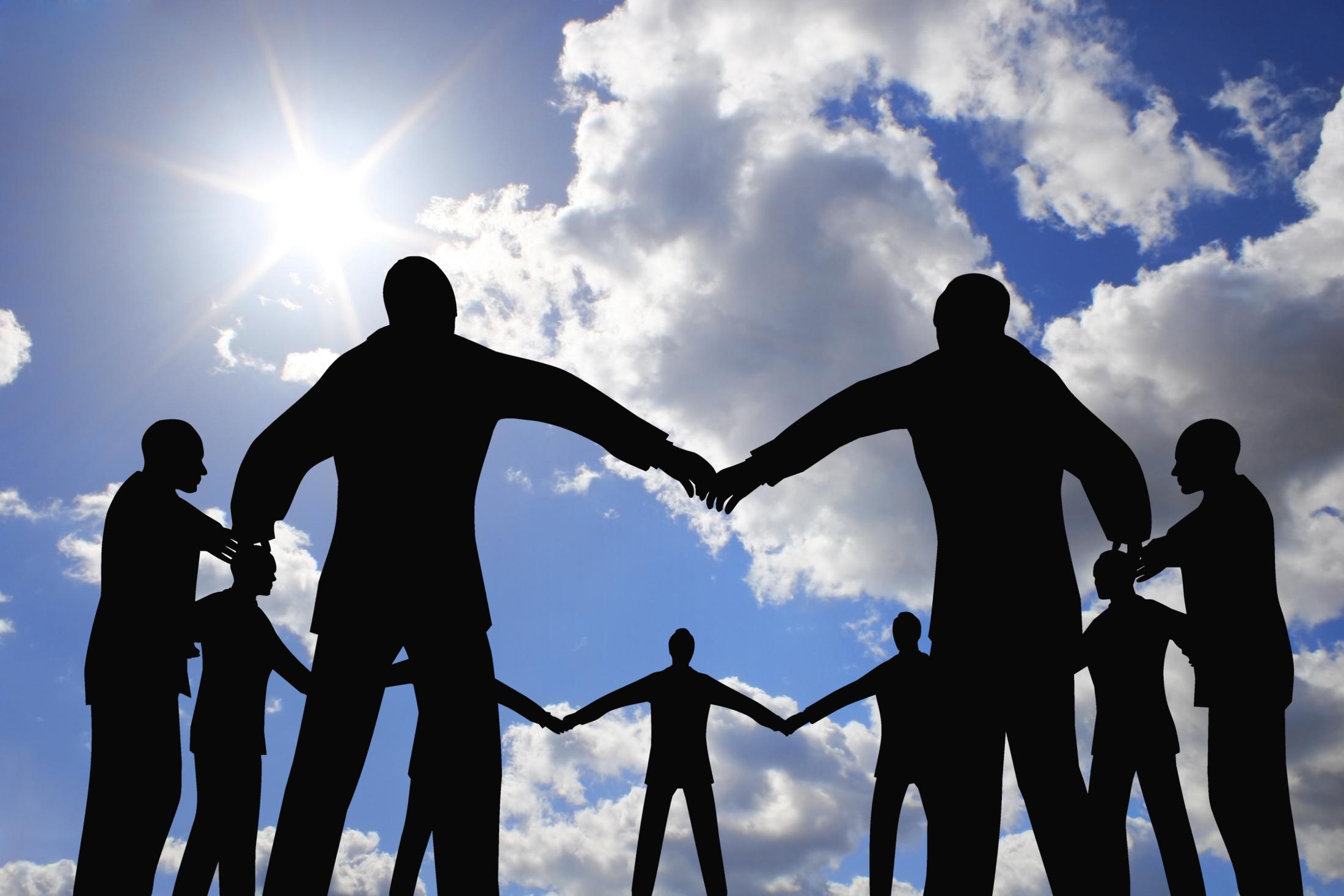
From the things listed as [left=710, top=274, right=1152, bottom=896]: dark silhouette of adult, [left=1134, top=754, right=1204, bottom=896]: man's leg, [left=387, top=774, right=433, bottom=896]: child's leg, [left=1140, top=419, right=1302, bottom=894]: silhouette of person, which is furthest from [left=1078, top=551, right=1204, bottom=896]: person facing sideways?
[left=387, top=774, right=433, bottom=896]: child's leg

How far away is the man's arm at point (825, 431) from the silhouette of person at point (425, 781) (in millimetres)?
1708

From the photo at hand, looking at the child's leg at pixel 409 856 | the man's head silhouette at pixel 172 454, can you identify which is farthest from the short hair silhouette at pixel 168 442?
the child's leg at pixel 409 856

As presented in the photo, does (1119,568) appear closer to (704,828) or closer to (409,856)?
(704,828)

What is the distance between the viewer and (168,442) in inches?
249

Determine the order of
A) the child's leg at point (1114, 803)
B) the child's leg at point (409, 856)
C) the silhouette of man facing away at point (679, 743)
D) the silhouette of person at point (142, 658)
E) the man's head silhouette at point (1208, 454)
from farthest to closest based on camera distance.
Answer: the silhouette of man facing away at point (679, 743) → the child's leg at point (409, 856) → the child's leg at point (1114, 803) → the man's head silhouette at point (1208, 454) → the silhouette of person at point (142, 658)

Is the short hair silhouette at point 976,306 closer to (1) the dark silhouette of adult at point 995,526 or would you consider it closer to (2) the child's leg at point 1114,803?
(1) the dark silhouette of adult at point 995,526

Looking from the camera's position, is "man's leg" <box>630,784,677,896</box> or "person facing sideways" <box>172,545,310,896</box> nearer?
"person facing sideways" <box>172,545,310,896</box>

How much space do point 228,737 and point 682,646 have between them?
3683 mm

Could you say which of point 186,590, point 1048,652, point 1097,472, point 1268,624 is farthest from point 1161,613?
point 186,590

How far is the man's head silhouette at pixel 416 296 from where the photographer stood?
493cm

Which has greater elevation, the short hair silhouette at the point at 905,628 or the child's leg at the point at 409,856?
the short hair silhouette at the point at 905,628

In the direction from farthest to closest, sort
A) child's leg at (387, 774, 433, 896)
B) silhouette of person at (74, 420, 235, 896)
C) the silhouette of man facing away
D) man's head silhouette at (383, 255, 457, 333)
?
the silhouette of man facing away → child's leg at (387, 774, 433, 896) → silhouette of person at (74, 420, 235, 896) → man's head silhouette at (383, 255, 457, 333)

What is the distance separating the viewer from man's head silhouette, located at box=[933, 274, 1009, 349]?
16.4 ft

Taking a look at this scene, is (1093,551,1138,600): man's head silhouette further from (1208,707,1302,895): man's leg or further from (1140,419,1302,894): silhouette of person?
(1208,707,1302,895): man's leg
